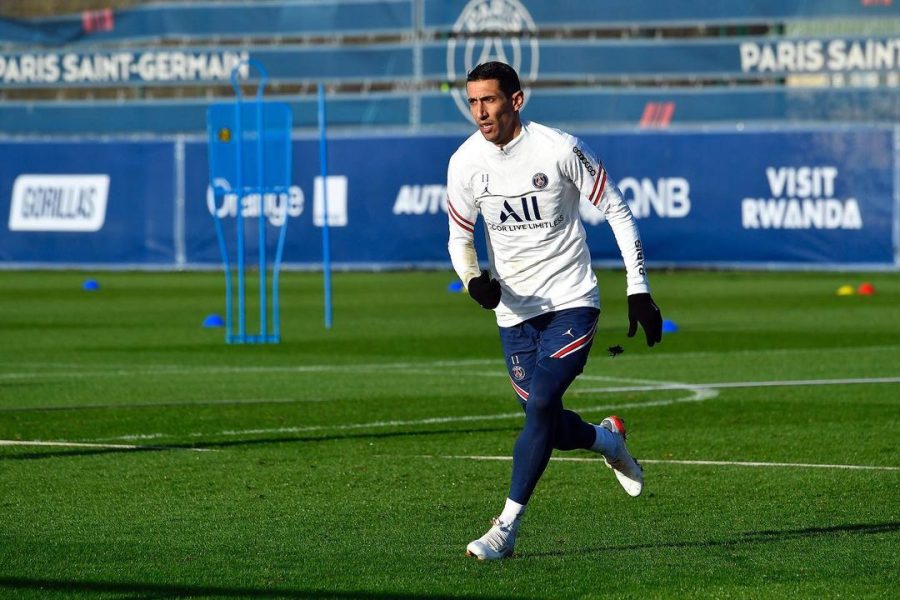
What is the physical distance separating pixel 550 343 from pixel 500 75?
1105mm

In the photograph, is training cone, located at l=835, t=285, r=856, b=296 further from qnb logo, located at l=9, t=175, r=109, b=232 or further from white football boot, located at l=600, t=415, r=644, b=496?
white football boot, located at l=600, t=415, r=644, b=496

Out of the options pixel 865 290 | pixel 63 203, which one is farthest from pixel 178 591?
pixel 63 203

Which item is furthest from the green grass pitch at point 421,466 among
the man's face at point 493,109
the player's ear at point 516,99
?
the player's ear at point 516,99

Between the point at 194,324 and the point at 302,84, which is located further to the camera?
the point at 302,84

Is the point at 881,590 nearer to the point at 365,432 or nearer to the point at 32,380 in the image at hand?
the point at 365,432

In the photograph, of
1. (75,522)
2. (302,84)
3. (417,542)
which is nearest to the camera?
(417,542)

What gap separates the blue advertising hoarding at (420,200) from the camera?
2778 cm

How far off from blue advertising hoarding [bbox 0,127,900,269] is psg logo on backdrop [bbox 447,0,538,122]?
4132 millimetres

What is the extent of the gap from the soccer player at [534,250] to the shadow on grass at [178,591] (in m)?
1.12

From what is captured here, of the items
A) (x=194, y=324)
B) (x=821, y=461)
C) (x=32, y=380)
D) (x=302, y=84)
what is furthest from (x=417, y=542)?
(x=302, y=84)

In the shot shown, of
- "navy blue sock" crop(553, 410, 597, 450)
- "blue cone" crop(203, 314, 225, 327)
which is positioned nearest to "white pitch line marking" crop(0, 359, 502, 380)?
"blue cone" crop(203, 314, 225, 327)

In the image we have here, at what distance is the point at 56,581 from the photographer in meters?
6.32

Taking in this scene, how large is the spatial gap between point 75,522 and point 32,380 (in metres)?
7.00

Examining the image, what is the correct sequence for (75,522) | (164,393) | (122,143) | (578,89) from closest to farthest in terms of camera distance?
(75,522), (164,393), (122,143), (578,89)
